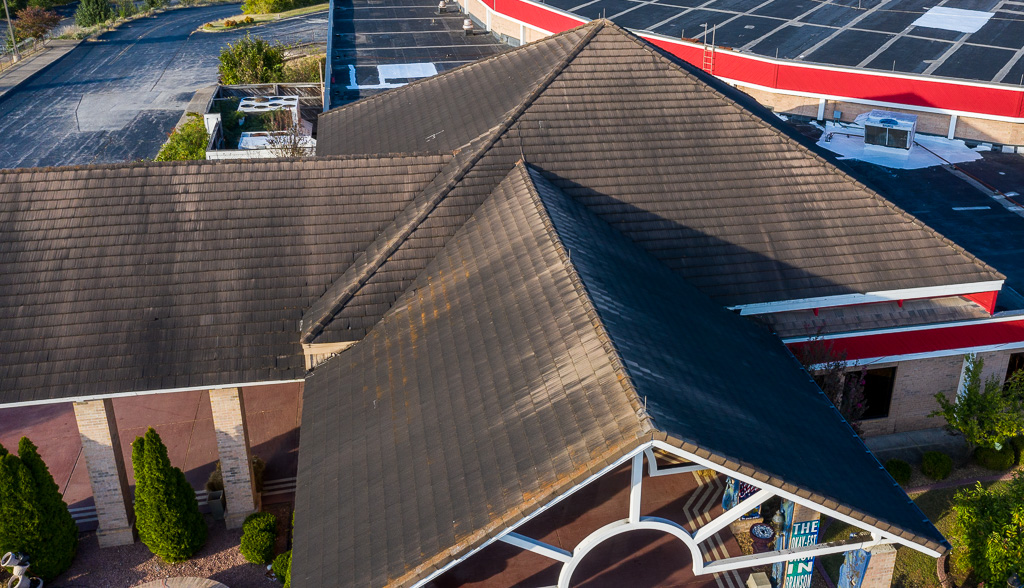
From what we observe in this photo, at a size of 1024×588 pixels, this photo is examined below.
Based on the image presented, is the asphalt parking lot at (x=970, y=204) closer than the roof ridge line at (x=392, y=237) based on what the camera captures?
No

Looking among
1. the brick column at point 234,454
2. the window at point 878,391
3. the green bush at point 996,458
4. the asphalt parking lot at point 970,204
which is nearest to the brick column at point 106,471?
the brick column at point 234,454

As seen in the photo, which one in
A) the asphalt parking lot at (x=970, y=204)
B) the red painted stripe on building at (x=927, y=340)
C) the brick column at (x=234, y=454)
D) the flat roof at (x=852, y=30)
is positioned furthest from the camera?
the flat roof at (x=852, y=30)

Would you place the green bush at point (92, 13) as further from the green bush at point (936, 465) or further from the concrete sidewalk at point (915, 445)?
the green bush at point (936, 465)

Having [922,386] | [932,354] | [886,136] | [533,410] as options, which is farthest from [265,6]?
[533,410]

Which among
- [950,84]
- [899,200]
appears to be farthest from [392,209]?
[950,84]

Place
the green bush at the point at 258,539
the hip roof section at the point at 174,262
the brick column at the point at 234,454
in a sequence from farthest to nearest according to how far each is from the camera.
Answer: the brick column at the point at 234,454, the green bush at the point at 258,539, the hip roof section at the point at 174,262

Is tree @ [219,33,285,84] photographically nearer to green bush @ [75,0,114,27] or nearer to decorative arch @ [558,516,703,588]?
green bush @ [75,0,114,27]

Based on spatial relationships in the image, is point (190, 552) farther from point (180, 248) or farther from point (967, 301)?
point (967, 301)
